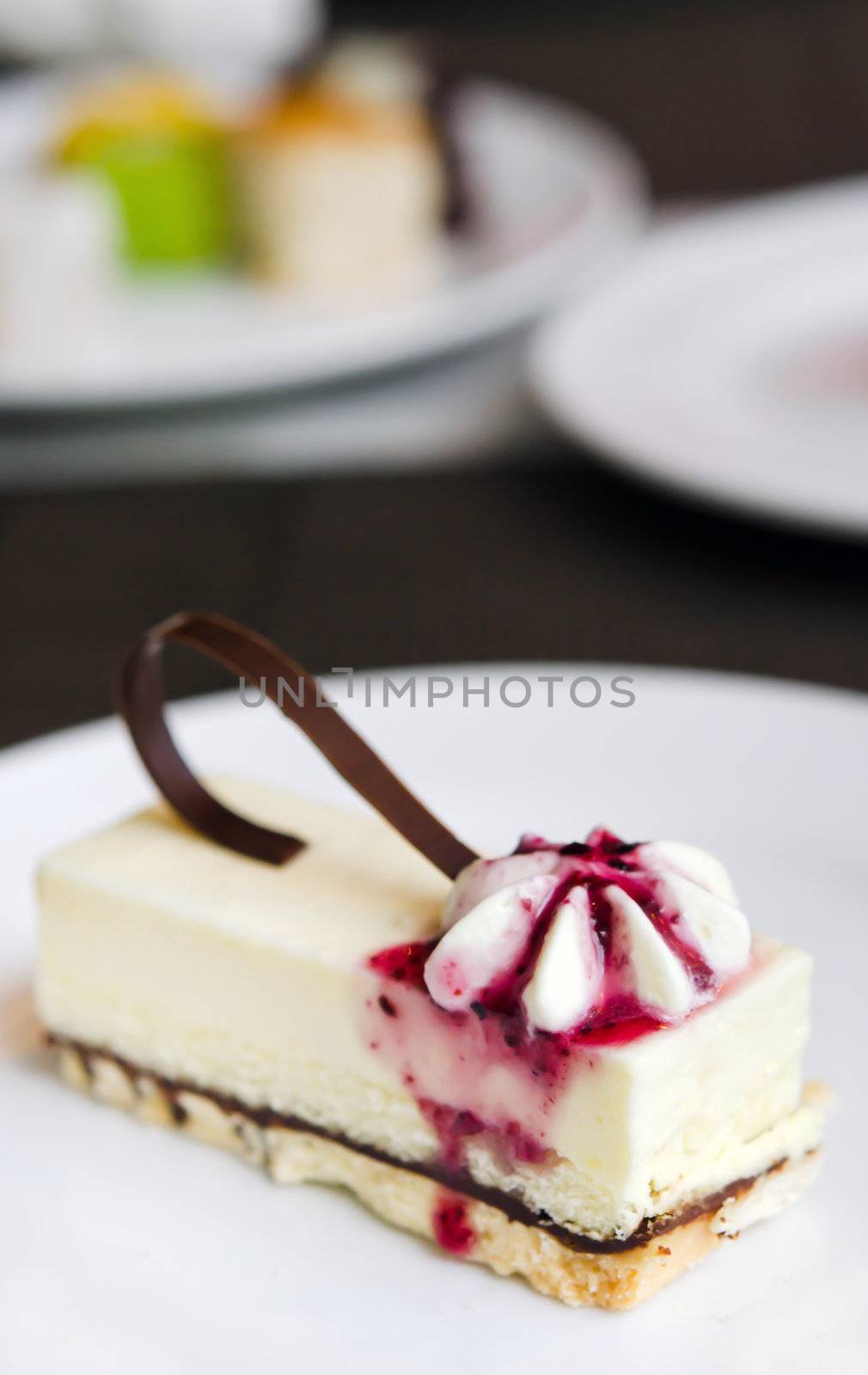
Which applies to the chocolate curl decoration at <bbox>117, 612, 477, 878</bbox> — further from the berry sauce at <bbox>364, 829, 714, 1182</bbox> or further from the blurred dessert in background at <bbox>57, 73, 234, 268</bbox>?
the blurred dessert in background at <bbox>57, 73, 234, 268</bbox>

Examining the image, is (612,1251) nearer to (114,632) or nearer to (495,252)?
(114,632)

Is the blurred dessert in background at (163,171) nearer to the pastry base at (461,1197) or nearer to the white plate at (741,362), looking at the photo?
the white plate at (741,362)

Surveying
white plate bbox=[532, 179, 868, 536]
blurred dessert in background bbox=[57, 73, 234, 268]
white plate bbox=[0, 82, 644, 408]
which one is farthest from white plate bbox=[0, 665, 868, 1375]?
blurred dessert in background bbox=[57, 73, 234, 268]

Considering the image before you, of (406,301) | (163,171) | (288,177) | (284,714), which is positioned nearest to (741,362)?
(406,301)

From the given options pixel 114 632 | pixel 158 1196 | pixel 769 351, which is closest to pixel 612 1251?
pixel 158 1196

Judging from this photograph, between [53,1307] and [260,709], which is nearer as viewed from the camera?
[53,1307]

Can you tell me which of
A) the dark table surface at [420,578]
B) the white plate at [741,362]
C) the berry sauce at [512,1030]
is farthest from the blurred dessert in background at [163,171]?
the berry sauce at [512,1030]

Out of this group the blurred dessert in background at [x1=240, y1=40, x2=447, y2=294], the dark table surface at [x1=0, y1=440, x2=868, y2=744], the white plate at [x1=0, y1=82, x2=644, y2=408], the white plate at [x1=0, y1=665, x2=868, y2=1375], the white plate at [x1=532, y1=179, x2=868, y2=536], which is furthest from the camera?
the blurred dessert in background at [x1=240, y1=40, x2=447, y2=294]
